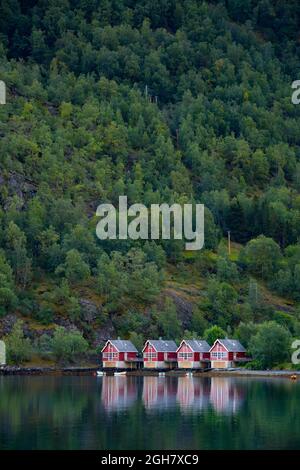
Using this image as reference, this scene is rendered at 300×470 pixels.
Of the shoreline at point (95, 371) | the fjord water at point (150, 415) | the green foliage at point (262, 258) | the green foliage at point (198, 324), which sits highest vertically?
the green foliage at point (262, 258)

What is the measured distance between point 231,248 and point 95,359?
50.5 metres

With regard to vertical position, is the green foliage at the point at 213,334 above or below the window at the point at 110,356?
above

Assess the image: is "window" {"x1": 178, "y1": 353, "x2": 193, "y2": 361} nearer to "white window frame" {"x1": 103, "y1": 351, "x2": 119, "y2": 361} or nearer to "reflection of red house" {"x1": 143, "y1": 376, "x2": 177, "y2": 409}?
"white window frame" {"x1": 103, "y1": 351, "x2": 119, "y2": 361}

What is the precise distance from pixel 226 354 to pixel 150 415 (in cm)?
6299

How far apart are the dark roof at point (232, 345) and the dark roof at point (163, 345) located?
816 centimetres

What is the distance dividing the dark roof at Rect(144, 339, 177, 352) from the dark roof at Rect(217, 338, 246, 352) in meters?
8.16

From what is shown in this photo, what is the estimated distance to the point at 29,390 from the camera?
100 meters

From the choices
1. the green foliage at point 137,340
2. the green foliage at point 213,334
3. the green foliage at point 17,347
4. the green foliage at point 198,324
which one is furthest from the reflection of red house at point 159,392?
the green foliage at point 198,324

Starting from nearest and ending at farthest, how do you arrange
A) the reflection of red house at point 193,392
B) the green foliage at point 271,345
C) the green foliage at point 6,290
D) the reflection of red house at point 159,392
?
the reflection of red house at point 193,392
the reflection of red house at point 159,392
the green foliage at point 271,345
the green foliage at point 6,290

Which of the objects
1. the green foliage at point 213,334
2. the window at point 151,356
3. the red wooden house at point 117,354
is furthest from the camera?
the green foliage at point 213,334

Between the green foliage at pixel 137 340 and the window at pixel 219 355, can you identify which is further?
the green foliage at pixel 137 340

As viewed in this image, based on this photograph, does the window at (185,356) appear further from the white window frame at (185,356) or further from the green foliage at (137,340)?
the green foliage at (137,340)

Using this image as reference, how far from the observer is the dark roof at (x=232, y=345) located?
139000 mm
